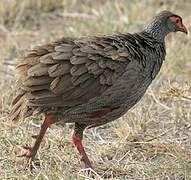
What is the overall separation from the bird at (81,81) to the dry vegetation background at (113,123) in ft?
0.88

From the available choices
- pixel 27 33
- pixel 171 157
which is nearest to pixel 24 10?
pixel 27 33

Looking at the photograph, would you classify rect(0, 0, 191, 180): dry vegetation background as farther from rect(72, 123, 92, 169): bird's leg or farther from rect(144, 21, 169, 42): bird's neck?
rect(144, 21, 169, 42): bird's neck

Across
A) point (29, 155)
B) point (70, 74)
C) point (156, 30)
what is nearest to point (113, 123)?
point (156, 30)

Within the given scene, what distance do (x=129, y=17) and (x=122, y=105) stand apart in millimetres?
3550

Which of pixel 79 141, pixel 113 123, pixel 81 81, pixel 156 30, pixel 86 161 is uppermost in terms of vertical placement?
pixel 156 30

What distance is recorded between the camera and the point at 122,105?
5.29m

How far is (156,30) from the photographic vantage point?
590cm

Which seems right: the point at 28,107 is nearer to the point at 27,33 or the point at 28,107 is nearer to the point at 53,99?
the point at 53,99

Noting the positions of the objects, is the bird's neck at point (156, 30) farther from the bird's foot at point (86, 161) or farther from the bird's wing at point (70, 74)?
the bird's foot at point (86, 161)

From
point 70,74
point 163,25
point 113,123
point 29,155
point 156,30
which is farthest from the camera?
point 113,123

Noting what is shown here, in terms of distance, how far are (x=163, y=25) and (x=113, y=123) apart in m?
1.00

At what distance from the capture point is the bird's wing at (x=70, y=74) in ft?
17.0

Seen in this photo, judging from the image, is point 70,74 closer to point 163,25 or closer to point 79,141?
point 79,141

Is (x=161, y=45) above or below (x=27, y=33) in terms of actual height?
above
